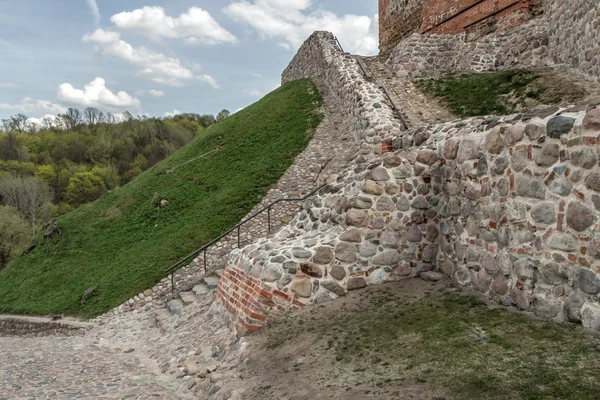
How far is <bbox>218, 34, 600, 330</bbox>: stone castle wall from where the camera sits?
3.78 m

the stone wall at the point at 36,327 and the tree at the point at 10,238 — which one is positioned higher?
the tree at the point at 10,238

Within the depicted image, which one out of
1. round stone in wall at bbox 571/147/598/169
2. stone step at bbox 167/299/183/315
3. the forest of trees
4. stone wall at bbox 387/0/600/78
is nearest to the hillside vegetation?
stone wall at bbox 387/0/600/78

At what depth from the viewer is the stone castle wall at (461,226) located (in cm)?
378

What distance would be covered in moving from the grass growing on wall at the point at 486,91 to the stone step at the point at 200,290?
8.58 metres

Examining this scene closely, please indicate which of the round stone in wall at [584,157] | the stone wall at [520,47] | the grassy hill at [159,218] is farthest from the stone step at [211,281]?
the stone wall at [520,47]

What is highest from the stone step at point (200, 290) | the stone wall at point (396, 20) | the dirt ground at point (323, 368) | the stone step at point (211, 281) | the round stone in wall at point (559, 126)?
the stone wall at point (396, 20)

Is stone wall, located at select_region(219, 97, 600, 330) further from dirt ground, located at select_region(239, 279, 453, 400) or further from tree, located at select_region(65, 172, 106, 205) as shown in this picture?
tree, located at select_region(65, 172, 106, 205)

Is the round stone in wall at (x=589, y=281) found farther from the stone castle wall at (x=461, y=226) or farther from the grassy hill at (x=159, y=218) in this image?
the grassy hill at (x=159, y=218)

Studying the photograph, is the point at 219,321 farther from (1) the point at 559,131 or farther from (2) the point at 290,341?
(1) the point at 559,131

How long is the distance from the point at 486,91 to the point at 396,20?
41.1ft

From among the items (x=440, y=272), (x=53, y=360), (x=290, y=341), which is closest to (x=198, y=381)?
(x=290, y=341)

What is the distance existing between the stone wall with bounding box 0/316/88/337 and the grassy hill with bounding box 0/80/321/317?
42 cm

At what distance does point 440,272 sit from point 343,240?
148 cm

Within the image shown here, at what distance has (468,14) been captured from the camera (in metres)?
15.9
